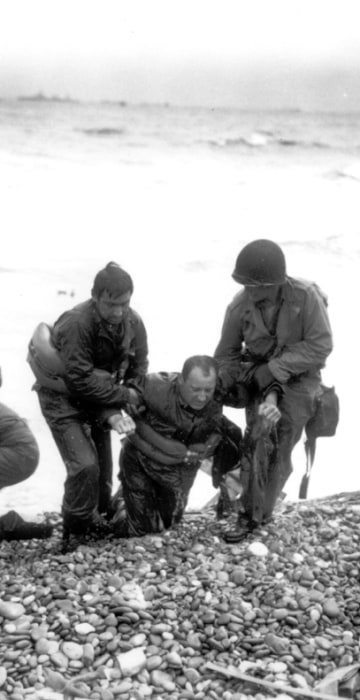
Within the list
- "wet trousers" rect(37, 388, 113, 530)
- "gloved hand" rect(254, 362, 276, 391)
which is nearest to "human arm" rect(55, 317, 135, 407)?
"wet trousers" rect(37, 388, 113, 530)

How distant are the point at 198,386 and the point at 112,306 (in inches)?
24.7

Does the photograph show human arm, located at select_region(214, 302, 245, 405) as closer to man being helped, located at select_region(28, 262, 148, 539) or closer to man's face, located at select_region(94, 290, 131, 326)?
man being helped, located at select_region(28, 262, 148, 539)

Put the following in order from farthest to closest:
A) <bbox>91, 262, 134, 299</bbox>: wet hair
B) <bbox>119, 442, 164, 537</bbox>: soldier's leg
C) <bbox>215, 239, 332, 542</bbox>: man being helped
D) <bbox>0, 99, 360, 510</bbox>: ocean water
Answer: <bbox>0, 99, 360, 510</bbox>: ocean water, <bbox>119, 442, 164, 537</bbox>: soldier's leg, <bbox>215, 239, 332, 542</bbox>: man being helped, <bbox>91, 262, 134, 299</bbox>: wet hair

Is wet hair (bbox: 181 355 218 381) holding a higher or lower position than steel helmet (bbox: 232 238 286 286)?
lower

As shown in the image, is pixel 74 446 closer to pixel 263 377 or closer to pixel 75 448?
pixel 75 448

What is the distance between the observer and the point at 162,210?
21156 mm

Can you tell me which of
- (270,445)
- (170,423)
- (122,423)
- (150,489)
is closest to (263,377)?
(270,445)

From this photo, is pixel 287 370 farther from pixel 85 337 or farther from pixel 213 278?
pixel 213 278

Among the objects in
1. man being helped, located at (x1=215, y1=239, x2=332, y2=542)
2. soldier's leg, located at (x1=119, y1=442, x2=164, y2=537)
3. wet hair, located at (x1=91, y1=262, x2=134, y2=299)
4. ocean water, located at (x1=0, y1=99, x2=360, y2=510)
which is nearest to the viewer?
wet hair, located at (x1=91, y1=262, x2=134, y2=299)

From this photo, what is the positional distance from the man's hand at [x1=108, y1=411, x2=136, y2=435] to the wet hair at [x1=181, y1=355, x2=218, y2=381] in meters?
0.39

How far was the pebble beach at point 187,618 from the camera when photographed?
3857mm

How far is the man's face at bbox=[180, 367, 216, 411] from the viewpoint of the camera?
189 inches

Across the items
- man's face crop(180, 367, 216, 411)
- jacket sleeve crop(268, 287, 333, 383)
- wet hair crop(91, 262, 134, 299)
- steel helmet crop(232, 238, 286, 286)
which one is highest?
steel helmet crop(232, 238, 286, 286)

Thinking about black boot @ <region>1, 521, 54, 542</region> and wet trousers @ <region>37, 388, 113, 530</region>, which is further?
black boot @ <region>1, 521, 54, 542</region>
